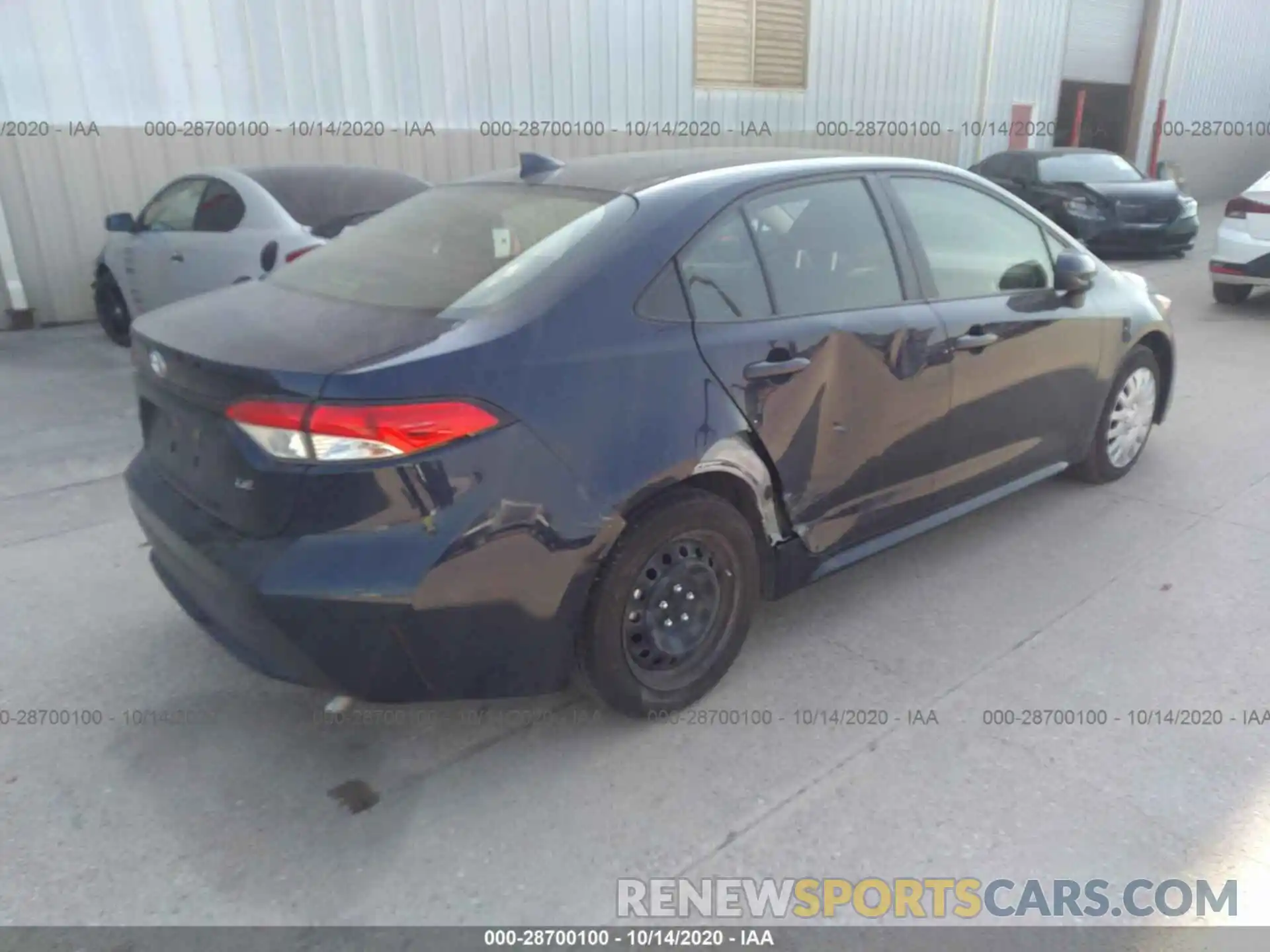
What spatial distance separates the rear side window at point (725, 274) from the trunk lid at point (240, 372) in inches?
30.8

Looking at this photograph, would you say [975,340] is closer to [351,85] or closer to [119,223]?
[119,223]

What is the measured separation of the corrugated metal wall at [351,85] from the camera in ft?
26.7

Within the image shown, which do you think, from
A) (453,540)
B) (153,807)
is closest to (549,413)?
(453,540)

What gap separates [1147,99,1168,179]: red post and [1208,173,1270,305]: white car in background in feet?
40.7

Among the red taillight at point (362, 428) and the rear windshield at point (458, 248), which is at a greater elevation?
the rear windshield at point (458, 248)

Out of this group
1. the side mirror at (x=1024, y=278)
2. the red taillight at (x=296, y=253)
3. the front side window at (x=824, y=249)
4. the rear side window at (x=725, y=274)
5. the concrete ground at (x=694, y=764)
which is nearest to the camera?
the concrete ground at (x=694, y=764)

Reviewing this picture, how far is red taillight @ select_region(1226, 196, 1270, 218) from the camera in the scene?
27.7 ft

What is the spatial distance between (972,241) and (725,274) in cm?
138

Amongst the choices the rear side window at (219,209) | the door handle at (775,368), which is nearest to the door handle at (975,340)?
the door handle at (775,368)

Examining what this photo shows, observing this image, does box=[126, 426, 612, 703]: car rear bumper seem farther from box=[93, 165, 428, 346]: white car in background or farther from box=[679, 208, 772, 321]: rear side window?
box=[93, 165, 428, 346]: white car in background

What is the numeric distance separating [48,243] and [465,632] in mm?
8060

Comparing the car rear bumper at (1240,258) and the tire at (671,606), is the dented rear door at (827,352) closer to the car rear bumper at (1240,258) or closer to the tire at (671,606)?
the tire at (671,606)

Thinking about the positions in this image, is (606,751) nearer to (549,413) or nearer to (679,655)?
(679,655)

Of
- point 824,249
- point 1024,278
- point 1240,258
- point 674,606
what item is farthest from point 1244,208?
→ point 674,606
